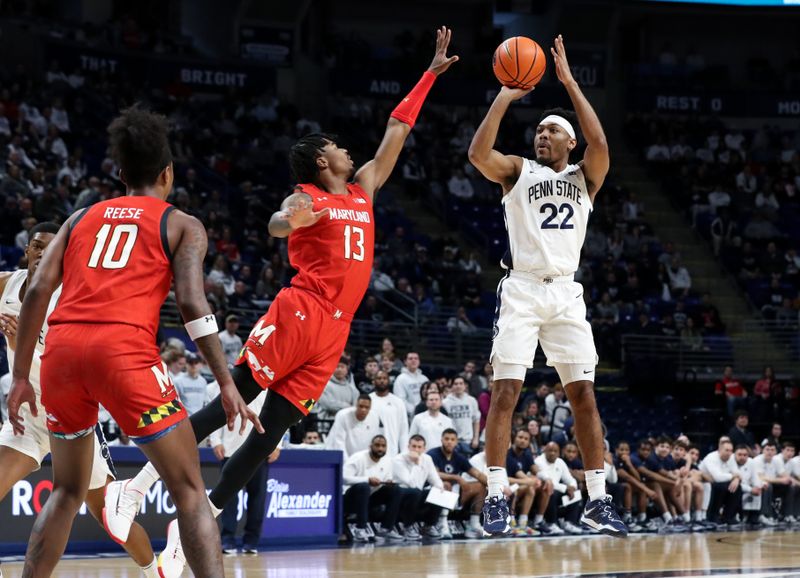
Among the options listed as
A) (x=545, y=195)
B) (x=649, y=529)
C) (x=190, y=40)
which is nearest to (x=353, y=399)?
(x=649, y=529)

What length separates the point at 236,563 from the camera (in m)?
11.3

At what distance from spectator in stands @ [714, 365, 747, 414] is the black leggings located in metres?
17.2

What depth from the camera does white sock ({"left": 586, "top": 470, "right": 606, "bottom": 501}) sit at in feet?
26.9

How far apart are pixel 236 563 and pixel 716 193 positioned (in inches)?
852

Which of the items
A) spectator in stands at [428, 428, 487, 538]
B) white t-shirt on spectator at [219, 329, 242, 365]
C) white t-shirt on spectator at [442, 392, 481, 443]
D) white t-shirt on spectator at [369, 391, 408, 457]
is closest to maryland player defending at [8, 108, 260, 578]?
white t-shirt on spectator at [369, 391, 408, 457]

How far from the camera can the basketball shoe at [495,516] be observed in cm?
795

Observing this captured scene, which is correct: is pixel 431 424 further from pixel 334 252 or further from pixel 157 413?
pixel 157 413

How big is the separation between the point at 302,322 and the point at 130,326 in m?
1.84

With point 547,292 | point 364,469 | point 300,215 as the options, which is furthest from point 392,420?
point 300,215

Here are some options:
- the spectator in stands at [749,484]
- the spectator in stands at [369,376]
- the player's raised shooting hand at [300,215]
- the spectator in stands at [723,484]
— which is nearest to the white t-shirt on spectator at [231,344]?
the spectator in stands at [369,376]

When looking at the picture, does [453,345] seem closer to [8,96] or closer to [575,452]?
[575,452]

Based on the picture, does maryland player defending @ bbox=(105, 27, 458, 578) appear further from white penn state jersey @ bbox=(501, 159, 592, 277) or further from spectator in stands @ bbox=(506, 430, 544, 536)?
spectator in stands @ bbox=(506, 430, 544, 536)

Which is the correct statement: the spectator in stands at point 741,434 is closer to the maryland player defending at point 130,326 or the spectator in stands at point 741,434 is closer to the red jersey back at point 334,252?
the red jersey back at point 334,252

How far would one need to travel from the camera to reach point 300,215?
275 inches
